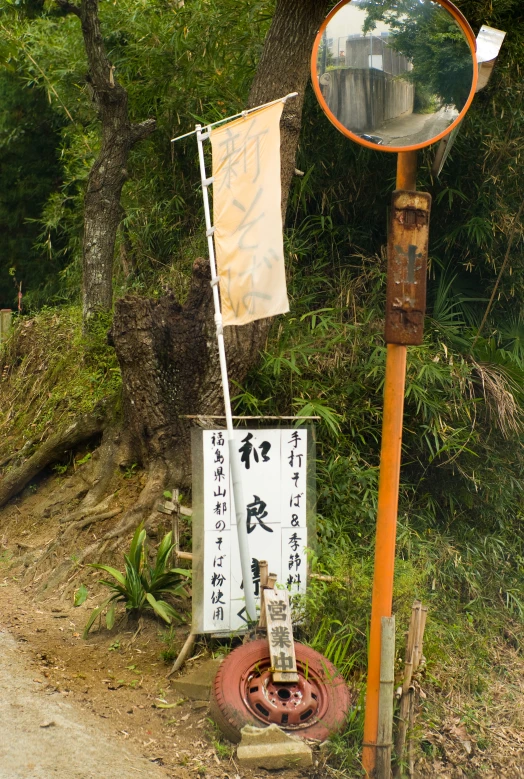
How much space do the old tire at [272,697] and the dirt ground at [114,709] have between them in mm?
162

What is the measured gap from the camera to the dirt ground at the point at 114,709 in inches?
166

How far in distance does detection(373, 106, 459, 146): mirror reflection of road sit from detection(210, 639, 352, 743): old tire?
2.89 m

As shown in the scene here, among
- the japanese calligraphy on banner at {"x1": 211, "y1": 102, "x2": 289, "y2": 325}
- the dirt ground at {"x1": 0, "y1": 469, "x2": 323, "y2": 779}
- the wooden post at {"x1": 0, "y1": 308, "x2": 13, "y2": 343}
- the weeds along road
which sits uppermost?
the japanese calligraphy on banner at {"x1": 211, "y1": 102, "x2": 289, "y2": 325}

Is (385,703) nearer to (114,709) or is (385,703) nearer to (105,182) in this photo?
(114,709)

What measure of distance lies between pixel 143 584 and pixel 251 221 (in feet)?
8.67

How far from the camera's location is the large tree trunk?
6414mm

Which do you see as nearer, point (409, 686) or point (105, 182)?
point (409, 686)

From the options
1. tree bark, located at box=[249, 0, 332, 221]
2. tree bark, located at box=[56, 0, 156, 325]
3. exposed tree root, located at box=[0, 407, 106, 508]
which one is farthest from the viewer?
tree bark, located at box=[56, 0, 156, 325]

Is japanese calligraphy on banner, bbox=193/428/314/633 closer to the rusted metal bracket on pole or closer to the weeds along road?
the weeds along road

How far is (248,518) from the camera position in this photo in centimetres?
529

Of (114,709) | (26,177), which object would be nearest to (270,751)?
(114,709)

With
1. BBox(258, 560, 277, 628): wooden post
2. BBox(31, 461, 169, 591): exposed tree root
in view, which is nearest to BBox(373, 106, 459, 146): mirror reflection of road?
BBox(258, 560, 277, 628): wooden post

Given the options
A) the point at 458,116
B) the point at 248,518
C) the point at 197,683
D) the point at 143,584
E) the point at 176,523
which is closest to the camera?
the point at 458,116

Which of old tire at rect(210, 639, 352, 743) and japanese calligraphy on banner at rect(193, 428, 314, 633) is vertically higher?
japanese calligraphy on banner at rect(193, 428, 314, 633)
